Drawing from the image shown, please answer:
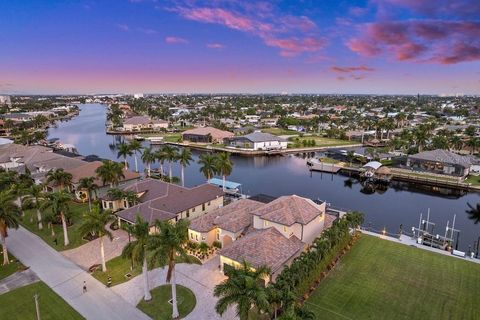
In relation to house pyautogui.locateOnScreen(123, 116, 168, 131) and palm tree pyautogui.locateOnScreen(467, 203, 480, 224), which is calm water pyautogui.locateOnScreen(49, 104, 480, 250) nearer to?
palm tree pyautogui.locateOnScreen(467, 203, 480, 224)

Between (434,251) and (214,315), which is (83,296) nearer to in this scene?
(214,315)

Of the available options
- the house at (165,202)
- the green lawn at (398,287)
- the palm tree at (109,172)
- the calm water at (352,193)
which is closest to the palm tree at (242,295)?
the green lawn at (398,287)

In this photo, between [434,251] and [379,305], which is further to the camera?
[434,251]

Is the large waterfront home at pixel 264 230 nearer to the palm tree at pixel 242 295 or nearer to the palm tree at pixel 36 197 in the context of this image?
the palm tree at pixel 242 295

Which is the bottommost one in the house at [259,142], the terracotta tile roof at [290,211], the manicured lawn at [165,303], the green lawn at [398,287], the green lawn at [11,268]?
the green lawn at [11,268]

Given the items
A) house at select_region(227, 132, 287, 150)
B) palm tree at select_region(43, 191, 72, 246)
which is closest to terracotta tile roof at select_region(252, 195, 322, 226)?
palm tree at select_region(43, 191, 72, 246)

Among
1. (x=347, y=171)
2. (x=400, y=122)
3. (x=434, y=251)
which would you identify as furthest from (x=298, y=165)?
(x=400, y=122)

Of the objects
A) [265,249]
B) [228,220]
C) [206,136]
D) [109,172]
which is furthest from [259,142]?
[265,249]
